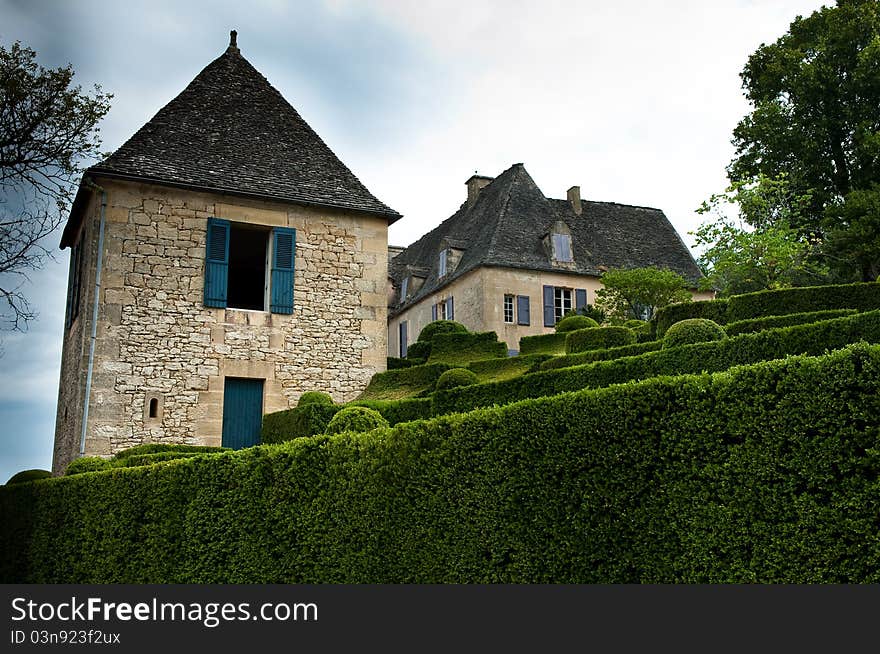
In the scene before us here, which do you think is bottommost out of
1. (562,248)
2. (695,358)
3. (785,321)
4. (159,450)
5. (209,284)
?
(159,450)

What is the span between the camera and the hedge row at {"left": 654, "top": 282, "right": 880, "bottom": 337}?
14.9 m

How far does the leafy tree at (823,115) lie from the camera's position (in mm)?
29984

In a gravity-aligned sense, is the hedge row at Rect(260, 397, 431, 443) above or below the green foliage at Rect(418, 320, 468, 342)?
below

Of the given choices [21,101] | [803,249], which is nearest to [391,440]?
[21,101]

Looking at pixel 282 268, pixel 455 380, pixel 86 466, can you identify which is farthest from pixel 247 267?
pixel 86 466

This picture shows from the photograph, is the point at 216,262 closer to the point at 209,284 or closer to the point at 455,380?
the point at 209,284

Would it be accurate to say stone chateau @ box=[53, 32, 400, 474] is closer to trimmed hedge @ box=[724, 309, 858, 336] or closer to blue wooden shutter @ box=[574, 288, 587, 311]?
trimmed hedge @ box=[724, 309, 858, 336]

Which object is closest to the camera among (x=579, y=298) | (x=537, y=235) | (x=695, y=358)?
(x=695, y=358)

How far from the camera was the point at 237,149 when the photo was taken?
61.7ft

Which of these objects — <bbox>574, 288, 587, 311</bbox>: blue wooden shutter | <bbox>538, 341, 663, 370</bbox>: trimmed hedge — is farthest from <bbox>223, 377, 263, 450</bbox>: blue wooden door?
<bbox>574, 288, 587, 311</bbox>: blue wooden shutter

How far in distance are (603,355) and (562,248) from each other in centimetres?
1881

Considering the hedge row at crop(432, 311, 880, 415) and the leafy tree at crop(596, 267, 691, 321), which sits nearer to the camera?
the hedge row at crop(432, 311, 880, 415)

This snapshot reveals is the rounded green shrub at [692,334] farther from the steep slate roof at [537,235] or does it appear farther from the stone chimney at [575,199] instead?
the stone chimney at [575,199]

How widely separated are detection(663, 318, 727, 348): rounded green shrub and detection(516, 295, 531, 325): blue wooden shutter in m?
18.2
